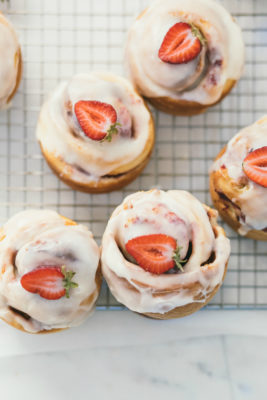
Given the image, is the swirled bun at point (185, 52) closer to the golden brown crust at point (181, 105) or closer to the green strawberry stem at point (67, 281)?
the golden brown crust at point (181, 105)

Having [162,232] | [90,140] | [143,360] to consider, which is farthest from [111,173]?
[143,360]

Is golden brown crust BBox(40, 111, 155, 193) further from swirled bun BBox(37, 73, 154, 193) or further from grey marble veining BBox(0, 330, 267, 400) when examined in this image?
grey marble veining BBox(0, 330, 267, 400)

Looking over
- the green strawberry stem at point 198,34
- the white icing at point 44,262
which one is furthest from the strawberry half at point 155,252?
the green strawberry stem at point 198,34

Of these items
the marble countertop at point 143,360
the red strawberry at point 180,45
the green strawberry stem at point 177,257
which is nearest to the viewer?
the green strawberry stem at point 177,257

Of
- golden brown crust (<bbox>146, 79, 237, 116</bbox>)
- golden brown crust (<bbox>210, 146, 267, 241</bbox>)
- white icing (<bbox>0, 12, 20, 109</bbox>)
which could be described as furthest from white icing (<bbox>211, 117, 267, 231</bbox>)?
white icing (<bbox>0, 12, 20, 109</bbox>)

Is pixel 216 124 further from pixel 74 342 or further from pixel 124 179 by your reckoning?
pixel 74 342

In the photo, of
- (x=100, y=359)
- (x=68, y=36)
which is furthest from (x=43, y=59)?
(x=100, y=359)

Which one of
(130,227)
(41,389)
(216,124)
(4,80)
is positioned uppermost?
→ (4,80)
